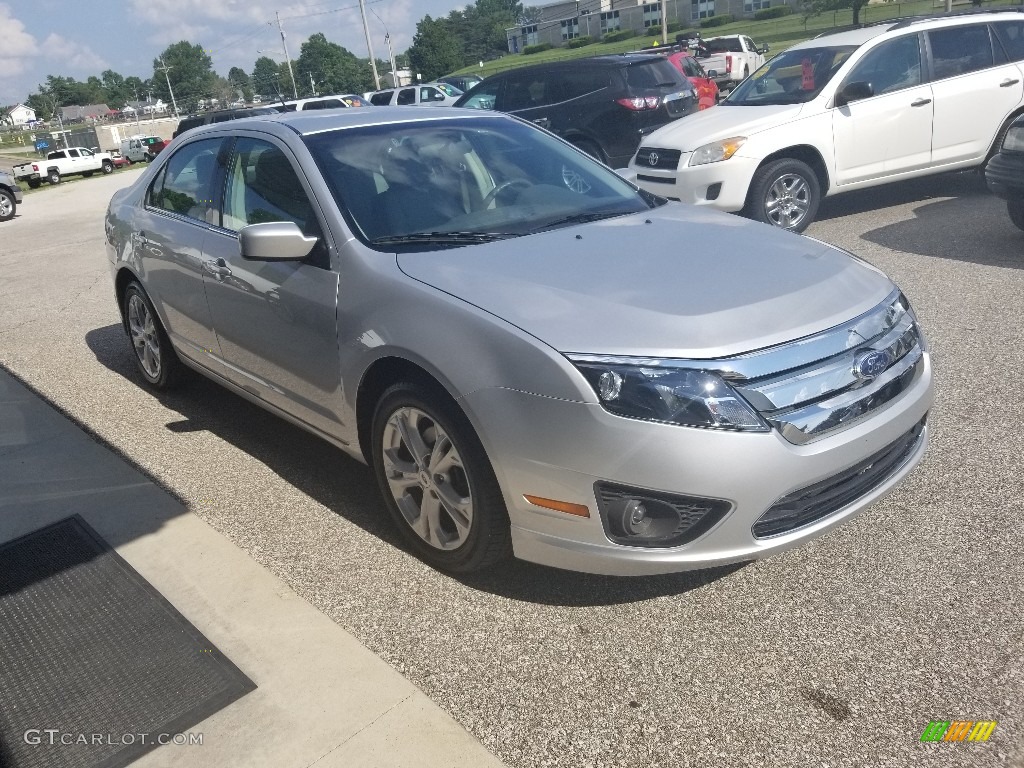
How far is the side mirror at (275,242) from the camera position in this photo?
338 cm

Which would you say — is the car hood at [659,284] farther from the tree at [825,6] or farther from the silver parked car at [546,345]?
the tree at [825,6]

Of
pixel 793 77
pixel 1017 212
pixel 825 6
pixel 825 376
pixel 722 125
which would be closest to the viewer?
pixel 825 376

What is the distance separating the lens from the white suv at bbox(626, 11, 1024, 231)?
312 inches

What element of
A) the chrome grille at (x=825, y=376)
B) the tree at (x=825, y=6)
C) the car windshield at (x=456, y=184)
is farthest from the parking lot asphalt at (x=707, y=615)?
the tree at (x=825, y=6)

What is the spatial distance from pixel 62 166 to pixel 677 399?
44.7 metres

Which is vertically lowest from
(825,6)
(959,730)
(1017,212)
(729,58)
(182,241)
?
(959,730)

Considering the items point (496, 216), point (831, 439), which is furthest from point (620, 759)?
point (496, 216)

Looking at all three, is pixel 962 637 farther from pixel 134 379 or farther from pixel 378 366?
pixel 134 379

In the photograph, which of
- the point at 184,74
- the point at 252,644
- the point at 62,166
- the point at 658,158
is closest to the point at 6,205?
the point at 658,158

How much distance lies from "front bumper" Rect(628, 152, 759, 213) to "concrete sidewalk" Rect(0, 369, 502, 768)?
17.6 feet

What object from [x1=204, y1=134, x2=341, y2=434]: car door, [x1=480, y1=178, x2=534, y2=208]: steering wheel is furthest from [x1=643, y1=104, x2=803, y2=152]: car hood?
[x1=204, y1=134, x2=341, y2=434]: car door

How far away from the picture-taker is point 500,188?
384 cm

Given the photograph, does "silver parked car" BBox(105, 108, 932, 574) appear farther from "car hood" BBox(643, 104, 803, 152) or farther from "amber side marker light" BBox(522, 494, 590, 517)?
"car hood" BBox(643, 104, 803, 152)

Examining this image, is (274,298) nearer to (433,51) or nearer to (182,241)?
(182,241)
